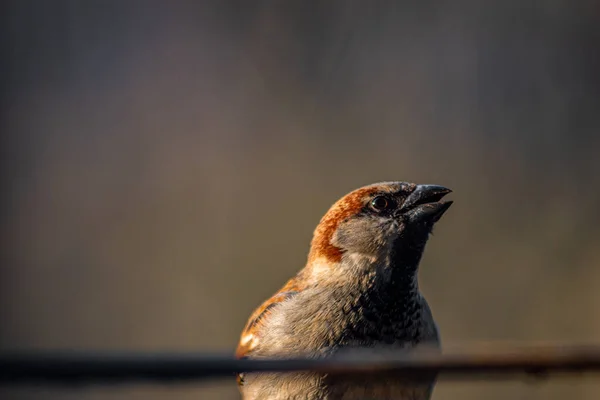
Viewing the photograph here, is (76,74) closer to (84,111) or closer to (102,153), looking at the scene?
(84,111)

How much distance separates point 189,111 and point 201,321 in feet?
4.63

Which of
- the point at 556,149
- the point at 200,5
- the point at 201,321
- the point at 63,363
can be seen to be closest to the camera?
the point at 63,363

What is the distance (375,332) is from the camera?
74.9 inches

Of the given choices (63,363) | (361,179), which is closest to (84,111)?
(361,179)

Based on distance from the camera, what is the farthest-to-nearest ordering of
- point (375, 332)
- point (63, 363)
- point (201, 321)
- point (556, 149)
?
1. point (556, 149)
2. point (201, 321)
3. point (375, 332)
4. point (63, 363)

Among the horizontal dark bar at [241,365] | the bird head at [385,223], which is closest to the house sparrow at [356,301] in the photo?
the bird head at [385,223]

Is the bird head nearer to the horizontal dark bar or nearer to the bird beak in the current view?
the bird beak

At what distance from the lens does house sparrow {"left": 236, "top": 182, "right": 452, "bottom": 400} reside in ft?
6.13

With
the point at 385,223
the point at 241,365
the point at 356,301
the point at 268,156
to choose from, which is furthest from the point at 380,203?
the point at 268,156

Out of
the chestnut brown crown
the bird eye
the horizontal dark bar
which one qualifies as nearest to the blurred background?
the chestnut brown crown

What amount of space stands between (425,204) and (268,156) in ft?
8.07

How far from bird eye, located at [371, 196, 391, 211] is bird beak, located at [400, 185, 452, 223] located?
0.16 feet

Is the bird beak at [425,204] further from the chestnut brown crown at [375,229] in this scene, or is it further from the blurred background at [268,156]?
the blurred background at [268,156]

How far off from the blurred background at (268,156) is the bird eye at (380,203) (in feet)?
6.96
